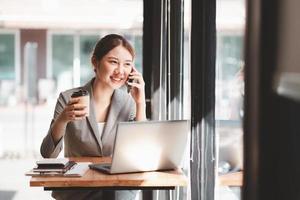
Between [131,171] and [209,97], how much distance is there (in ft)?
1.61

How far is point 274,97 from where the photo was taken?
655 mm

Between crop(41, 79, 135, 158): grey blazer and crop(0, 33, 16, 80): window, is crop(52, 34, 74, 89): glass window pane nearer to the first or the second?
crop(0, 33, 16, 80): window

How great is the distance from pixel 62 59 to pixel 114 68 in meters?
8.16

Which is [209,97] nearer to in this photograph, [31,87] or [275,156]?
[275,156]

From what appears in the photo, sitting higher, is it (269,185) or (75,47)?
(75,47)

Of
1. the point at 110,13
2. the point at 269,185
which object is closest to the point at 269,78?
the point at 269,185

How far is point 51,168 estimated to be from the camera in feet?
7.59

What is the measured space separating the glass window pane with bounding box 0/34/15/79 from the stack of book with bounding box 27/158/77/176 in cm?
876

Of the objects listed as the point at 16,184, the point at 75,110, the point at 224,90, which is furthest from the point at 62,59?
the point at 224,90

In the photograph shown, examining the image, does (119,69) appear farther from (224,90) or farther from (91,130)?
(224,90)

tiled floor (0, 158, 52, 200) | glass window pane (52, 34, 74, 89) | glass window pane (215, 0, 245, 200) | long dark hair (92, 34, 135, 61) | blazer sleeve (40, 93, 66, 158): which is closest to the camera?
glass window pane (215, 0, 245, 200)

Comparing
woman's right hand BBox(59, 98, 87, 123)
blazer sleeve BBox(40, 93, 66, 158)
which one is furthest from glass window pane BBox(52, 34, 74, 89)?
woman's right hand BBox(59, 98, 87, 123)

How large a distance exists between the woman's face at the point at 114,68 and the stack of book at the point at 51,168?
57cm

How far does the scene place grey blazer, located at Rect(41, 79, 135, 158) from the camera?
8.76 feet
